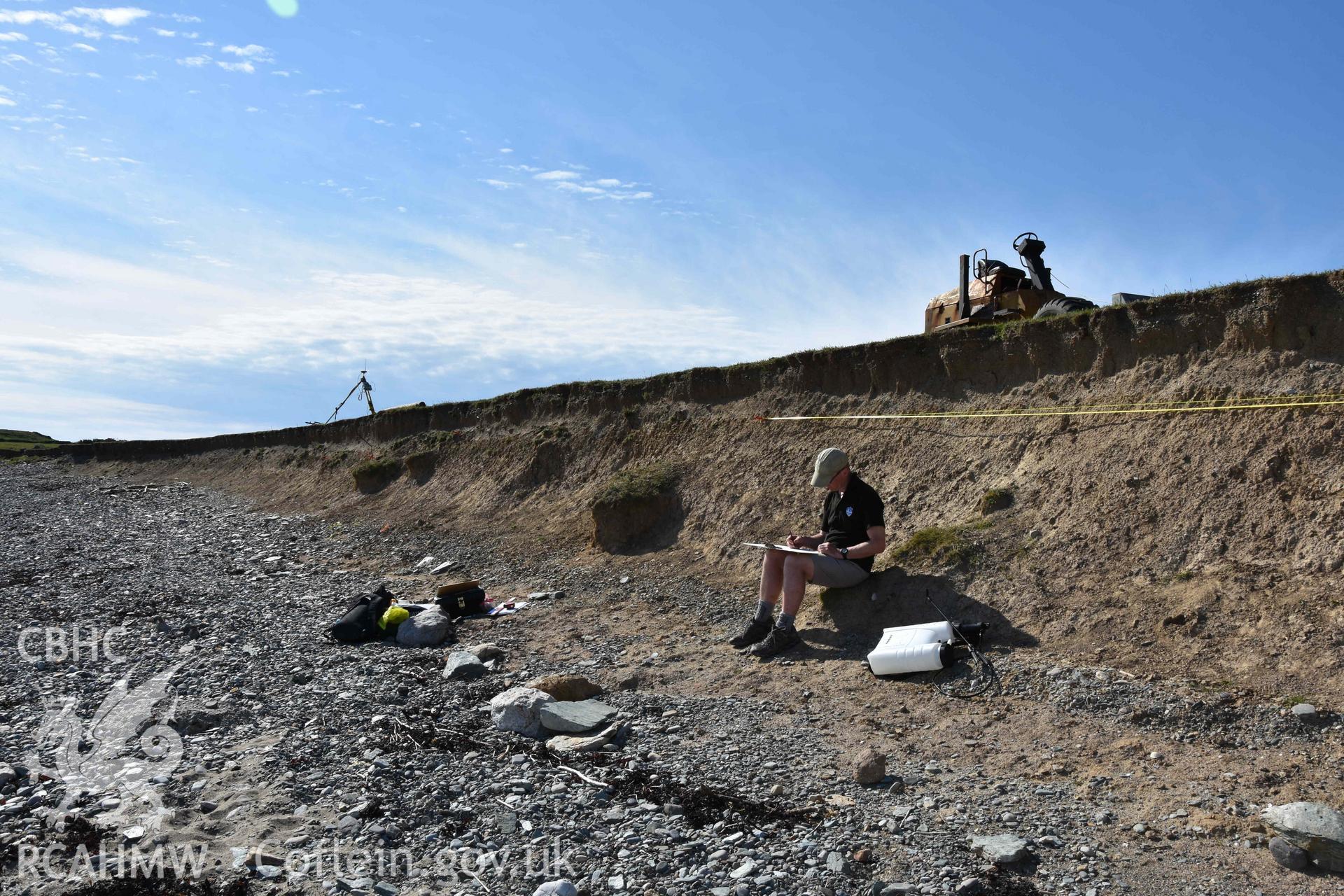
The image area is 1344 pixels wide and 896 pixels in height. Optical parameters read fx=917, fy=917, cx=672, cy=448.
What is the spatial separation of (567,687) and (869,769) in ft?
9.28

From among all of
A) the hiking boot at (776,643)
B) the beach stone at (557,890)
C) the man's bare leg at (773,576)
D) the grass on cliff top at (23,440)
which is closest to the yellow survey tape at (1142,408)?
the man's bare leg at (773,576)

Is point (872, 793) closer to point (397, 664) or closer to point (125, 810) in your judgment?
point (125, 810)

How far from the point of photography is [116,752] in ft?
22.8

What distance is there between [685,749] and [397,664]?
3.93m

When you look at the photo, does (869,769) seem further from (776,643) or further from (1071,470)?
(1071,470)

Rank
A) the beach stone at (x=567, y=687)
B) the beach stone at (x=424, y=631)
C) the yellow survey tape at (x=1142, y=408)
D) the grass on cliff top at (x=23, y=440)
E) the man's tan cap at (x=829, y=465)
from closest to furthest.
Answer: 1. the beach stone at (x=567, y=687)
2. the yellow survey tape at (x=1142, y=408)
3. the man's tan cap at (x=829, y=465)
4. the beach stone at (x=424, y=631)
5. the grass on cliff top at (x=23, y=440)

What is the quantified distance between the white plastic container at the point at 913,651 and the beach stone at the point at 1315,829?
2.92m

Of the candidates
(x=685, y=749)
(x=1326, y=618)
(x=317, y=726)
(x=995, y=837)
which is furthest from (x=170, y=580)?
(x=1326, y=618)

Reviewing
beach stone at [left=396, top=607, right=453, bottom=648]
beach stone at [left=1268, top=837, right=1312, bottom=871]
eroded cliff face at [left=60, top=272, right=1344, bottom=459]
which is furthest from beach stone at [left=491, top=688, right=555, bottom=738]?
eroded cliff face at [left=60, top=272, right=1344, bottom=459]

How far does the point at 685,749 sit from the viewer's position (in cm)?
662

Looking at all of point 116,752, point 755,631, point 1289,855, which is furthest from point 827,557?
point 116,752

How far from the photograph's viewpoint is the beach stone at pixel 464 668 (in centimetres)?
878

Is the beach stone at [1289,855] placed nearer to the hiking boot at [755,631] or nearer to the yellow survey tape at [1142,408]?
the hiking boot at [755,631]

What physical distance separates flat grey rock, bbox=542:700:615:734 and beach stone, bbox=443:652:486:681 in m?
1.65
